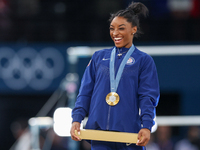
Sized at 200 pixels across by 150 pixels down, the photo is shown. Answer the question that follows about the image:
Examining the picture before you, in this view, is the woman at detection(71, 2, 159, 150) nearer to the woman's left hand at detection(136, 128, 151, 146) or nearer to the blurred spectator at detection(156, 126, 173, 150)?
the woman's left hand at detection(136, 128, 151, 146)

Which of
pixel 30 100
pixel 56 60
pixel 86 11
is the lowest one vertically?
pixel 30 100

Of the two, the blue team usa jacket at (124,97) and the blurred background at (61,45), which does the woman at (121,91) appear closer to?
the blue team usa jacket at (124,97)

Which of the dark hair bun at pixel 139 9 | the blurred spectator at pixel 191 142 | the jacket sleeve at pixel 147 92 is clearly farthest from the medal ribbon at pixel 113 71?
the blurred spectator at pixel 191 142

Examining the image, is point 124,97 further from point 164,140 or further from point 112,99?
point 164,140

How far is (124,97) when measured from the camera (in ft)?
7.29

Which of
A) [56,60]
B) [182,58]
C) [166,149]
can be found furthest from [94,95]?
[56,60]

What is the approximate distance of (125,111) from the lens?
2.20 metres

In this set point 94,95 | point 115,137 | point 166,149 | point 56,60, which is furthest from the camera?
point 56,60

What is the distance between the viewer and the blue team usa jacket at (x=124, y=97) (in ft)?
7.16

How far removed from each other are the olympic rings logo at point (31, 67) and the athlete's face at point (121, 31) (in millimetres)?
4962

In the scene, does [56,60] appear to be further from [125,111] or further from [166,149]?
[125,111]

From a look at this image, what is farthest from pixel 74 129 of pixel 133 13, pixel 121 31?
pixel 133 13

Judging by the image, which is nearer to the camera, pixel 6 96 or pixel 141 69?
pixel 141 69

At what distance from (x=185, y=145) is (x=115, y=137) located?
3574 millimetres
